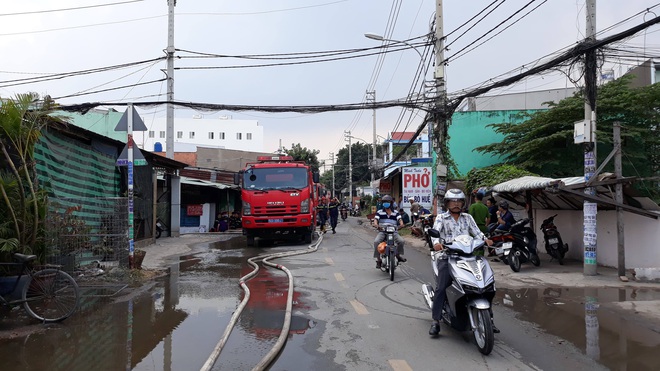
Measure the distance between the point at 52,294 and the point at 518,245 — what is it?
9125 millimetres

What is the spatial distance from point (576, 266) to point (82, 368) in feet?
34.8

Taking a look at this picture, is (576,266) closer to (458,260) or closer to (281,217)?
(458,260)

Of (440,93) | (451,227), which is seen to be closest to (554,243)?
(451,227)

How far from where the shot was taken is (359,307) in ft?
25.0

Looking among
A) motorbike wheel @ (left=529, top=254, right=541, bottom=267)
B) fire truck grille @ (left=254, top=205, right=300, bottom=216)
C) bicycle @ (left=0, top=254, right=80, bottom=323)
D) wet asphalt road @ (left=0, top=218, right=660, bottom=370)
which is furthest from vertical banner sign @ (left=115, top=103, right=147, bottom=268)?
motorbike wheel @ (left=529, top=254, right=541, bottom=267)

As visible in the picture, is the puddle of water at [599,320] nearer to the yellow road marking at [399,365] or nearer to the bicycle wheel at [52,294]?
the yellow road marking at [399,365]

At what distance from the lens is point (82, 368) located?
5.04 m

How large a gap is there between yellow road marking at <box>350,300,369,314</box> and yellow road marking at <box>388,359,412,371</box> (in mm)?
2155

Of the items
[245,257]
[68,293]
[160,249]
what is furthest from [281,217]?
[68,293]

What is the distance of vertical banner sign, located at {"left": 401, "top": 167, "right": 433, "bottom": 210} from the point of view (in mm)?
22406

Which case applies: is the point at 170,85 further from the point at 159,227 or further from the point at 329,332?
the point at 329,332

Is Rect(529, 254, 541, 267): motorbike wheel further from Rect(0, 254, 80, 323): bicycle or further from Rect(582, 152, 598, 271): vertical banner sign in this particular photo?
Rect(0, 254, 80, 323): bicycle

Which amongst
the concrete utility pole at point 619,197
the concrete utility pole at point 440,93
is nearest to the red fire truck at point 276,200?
the concrete utility pole at point 440,93

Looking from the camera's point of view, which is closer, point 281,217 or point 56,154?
point 56,154
